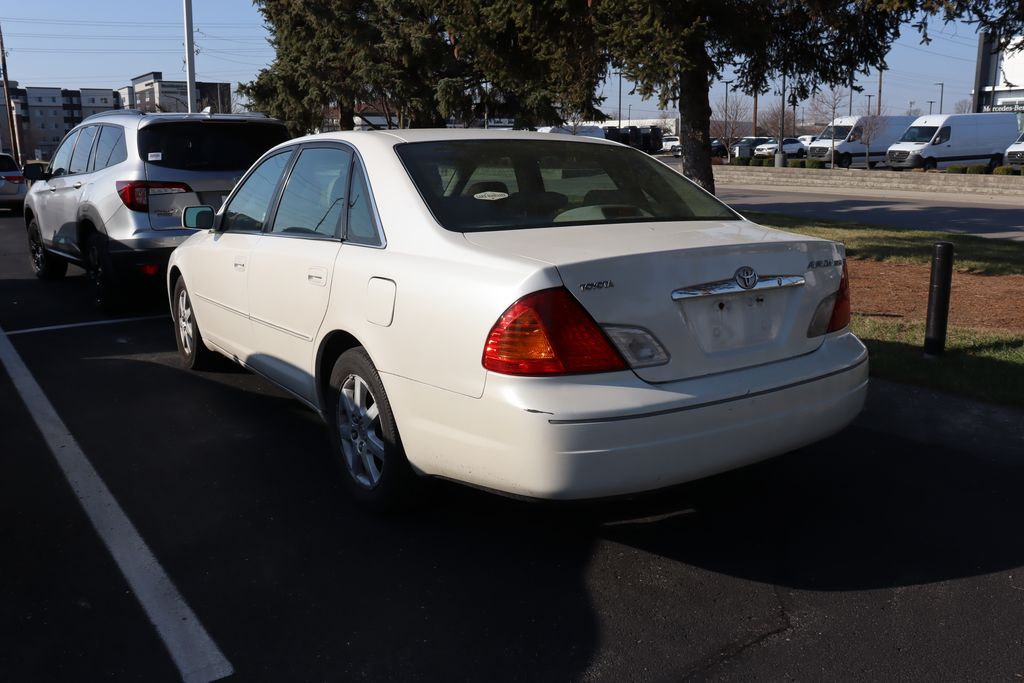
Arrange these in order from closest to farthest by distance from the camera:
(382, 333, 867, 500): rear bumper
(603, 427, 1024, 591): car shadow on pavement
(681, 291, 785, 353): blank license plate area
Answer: (382, 333, 867, 500): rear bumper
(681, 291, 785, 353): blank license plate area
(603, 427, 1024, 591): car shadow on pavement

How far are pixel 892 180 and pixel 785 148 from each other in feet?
83.4

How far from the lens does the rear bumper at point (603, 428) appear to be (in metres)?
3.26

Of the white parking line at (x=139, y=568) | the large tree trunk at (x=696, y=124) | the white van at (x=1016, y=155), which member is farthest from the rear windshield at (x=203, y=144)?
the white van at (x=1016, y=155)

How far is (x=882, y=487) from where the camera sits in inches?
178

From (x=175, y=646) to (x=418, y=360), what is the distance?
50.7 inches

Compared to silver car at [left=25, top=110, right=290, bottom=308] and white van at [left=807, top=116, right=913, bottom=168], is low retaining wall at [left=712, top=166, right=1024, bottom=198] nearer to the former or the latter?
white van at [left=807, top=116, right=913, bottom=168]

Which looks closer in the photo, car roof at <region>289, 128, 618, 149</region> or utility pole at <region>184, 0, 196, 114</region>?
car roof at <region>289, 128, 618, 149</region>

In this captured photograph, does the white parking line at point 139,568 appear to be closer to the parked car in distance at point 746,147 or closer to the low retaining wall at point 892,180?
the low retaining wall at point 892,180

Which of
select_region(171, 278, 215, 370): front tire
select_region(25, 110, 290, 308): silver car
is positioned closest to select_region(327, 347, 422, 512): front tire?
select_region(171, 278, 215, 370): front tire

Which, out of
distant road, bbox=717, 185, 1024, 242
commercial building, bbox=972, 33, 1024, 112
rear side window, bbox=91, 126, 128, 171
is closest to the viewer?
rear side window, bbox=91, 126, 128, 171

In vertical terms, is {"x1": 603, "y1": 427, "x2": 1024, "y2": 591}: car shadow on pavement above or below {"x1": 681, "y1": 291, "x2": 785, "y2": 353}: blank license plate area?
below

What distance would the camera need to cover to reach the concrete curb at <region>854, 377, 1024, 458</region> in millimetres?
5082

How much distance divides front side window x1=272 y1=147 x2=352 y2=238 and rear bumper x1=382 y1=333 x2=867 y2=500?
115 centimetres

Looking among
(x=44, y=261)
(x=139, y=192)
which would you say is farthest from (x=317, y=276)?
(x=44, y=261)
